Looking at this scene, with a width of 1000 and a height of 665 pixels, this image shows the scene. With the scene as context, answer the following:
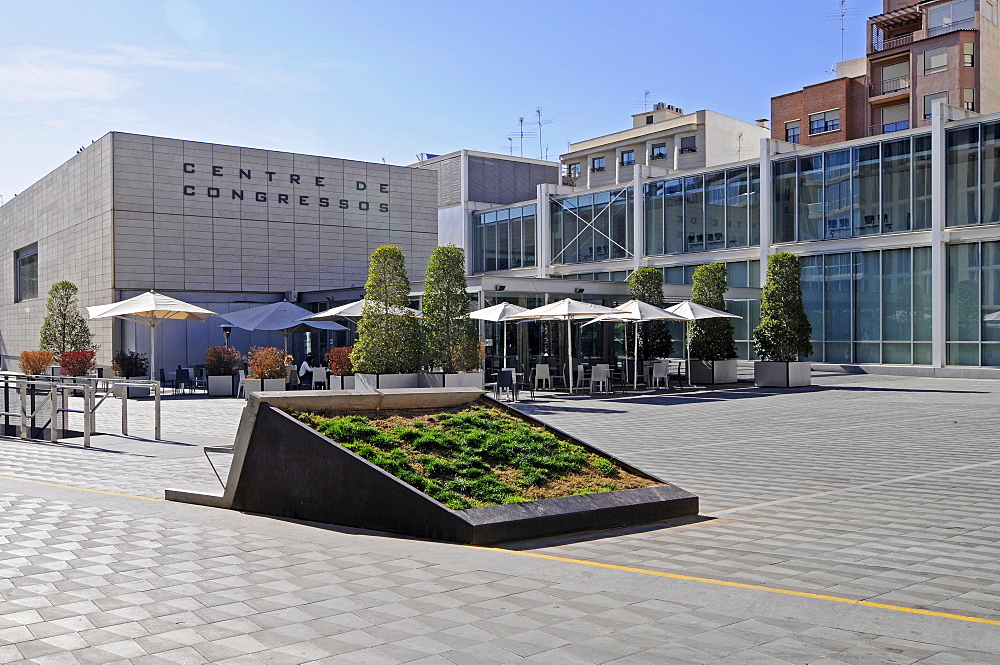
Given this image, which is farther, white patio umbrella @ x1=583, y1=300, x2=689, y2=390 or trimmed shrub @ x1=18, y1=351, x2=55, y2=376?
trimmed shrub @ x1=18, y1=351, x2=55, y2=376

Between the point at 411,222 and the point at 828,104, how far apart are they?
29.5 metres

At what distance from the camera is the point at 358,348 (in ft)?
63.2

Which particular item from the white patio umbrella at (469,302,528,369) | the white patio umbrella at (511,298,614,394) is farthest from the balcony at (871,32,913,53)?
the white patio umbrella at (469,302,528,369)

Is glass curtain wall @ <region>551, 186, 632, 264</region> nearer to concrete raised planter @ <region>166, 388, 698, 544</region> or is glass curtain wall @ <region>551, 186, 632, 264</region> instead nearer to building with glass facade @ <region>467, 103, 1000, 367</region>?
building with glass facade @ <region>467, 103, 1000, 367</region>

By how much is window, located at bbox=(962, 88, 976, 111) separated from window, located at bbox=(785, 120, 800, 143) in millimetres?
10603

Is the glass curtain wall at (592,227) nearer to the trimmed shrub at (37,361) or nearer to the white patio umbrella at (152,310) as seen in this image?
the white patio umbrella at (152,310)

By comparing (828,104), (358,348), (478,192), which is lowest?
(358,348)

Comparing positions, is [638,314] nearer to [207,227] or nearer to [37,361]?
[37,361]

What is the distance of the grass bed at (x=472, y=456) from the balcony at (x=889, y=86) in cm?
5272

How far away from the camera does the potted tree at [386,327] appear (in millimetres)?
19156

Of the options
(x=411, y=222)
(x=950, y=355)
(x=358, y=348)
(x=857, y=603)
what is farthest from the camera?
(x=411, y=222)

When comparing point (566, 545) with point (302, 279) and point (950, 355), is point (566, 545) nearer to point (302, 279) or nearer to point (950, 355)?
point (950, 355)

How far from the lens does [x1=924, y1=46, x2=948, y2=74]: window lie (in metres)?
50.8

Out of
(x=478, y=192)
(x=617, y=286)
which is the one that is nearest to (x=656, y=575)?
(x=617, y=286)
